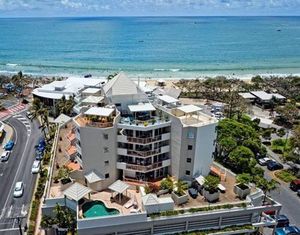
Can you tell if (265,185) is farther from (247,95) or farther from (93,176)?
(247,95)

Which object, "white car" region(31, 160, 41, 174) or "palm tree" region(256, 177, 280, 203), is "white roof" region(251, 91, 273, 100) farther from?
"white car" region(31, 160, 41, 174)

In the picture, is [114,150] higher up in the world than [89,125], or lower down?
lower down

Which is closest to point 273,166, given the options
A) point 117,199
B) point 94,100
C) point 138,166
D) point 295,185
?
point 295,185

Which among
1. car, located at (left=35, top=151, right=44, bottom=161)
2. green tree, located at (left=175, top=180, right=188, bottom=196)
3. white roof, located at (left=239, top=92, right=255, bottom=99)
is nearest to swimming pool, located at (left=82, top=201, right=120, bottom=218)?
green tree, located at (left=175, top=180, right=188, bottom=196)

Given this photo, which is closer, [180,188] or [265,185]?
[180,188]

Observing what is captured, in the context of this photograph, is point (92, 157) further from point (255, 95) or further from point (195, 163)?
point (255, 95)

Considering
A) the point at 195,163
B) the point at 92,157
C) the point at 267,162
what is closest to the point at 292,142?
the point at 267,162
